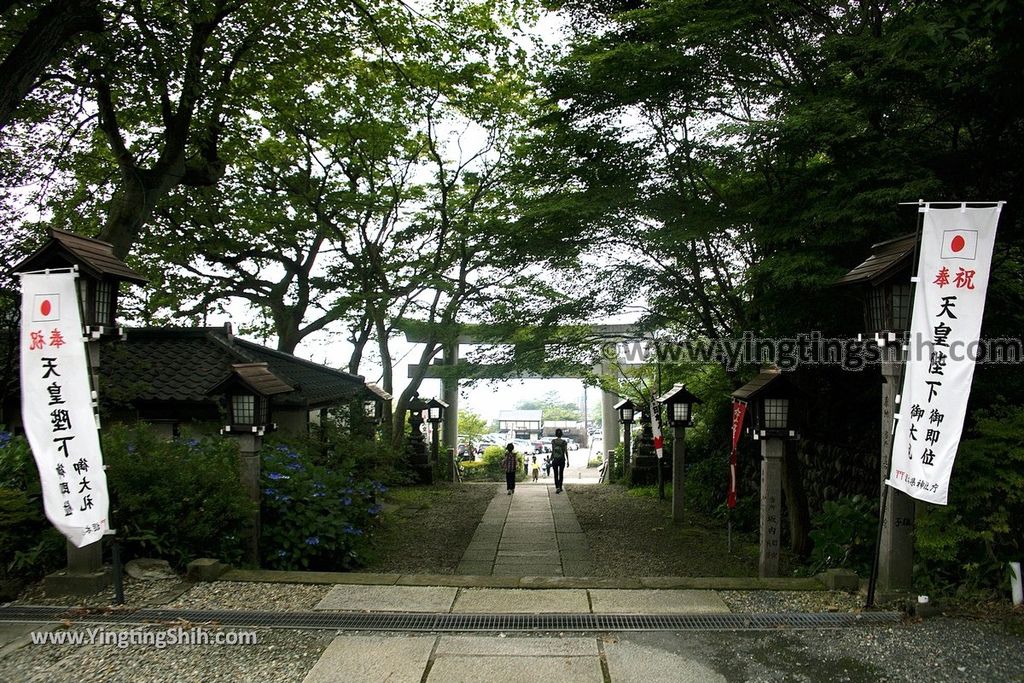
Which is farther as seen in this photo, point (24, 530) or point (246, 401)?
point (246, 401)

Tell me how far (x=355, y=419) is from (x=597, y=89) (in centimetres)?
835

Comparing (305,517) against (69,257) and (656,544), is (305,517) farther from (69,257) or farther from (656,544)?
(656,544)

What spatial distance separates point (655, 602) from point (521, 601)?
116 cm

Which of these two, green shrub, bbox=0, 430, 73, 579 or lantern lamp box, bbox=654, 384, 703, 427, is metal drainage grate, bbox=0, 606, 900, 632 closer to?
green shrub, bbox=0, 430, 73, 579

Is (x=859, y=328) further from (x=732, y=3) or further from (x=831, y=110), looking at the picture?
(x=732, y=3)

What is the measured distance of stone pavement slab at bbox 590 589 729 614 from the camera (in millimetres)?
5371

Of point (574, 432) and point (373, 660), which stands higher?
point (373, 660)

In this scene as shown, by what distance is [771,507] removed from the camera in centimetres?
752

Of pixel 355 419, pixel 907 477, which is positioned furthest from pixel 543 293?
pixel 907 477

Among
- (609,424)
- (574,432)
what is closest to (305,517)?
(609,424)

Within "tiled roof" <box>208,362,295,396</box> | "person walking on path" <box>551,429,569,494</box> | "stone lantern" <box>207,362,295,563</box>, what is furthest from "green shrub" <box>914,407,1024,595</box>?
"person walking on path" <box>551,429,569,494</box>

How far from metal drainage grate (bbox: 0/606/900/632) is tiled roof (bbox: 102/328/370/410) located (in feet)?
14.8

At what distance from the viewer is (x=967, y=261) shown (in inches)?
189

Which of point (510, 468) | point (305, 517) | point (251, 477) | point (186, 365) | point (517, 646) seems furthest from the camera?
point (510, 468)
